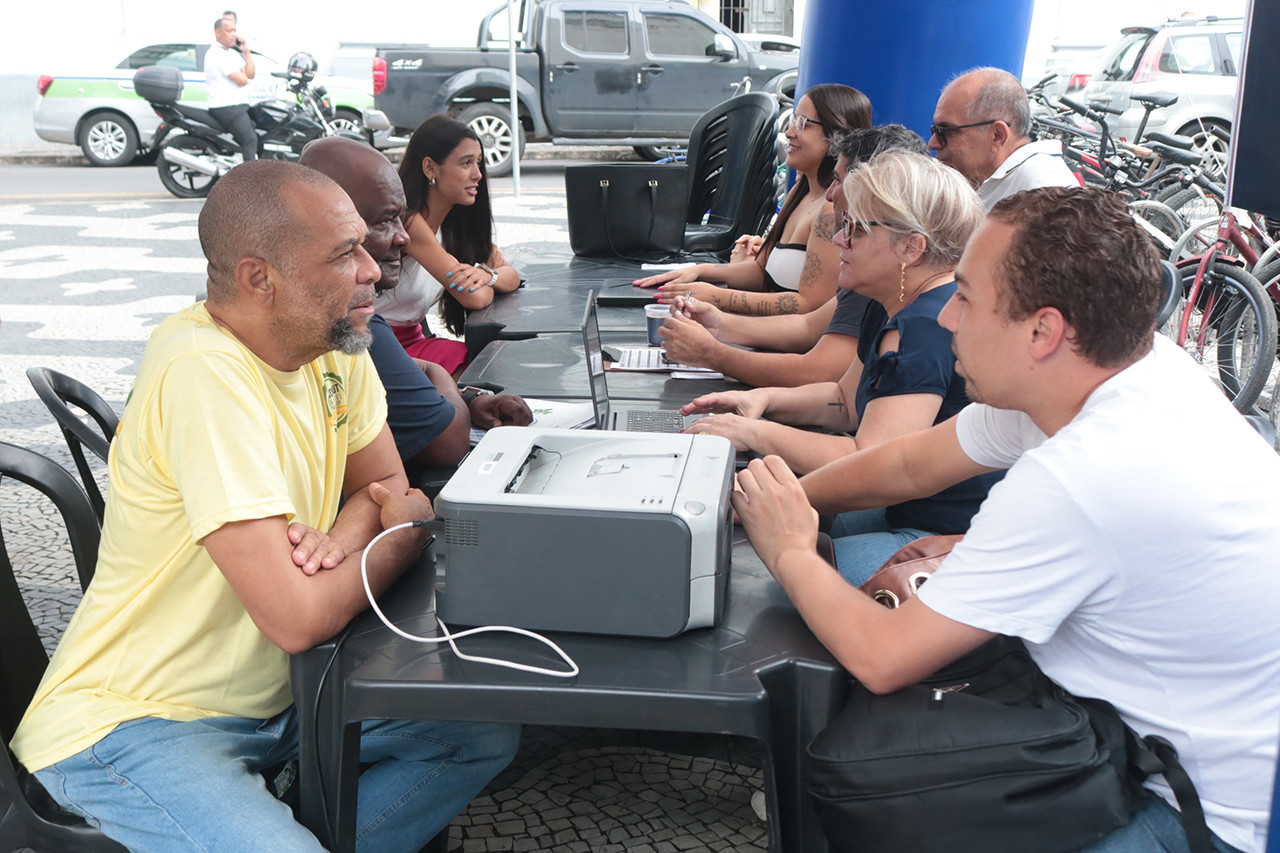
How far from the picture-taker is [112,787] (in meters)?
1.47

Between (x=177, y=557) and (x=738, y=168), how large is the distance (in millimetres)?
4564

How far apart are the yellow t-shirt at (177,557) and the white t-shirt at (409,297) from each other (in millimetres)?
2076

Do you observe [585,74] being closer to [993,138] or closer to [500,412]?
[993,138]

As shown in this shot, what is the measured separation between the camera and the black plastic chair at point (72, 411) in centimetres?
208

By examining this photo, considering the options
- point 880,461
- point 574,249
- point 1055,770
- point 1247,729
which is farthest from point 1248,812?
point 574,249

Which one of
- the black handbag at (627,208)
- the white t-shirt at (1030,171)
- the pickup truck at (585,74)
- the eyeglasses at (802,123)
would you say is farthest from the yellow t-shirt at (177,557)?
the pickup truck at (585,74)

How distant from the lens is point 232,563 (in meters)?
1.46

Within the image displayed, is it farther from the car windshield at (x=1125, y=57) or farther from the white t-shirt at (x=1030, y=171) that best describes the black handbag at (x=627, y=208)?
the car windshield at (x=1125, y=57)

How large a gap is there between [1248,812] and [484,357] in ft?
7.16

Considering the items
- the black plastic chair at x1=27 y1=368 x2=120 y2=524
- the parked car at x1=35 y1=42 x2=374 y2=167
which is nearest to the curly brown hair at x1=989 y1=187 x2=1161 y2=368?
the black plastic chair at x1=27 y1=368 x2=120 y2=524

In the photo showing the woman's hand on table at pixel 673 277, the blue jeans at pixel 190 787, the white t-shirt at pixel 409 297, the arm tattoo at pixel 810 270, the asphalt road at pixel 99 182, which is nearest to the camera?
the blue jeans at pixel 190 787

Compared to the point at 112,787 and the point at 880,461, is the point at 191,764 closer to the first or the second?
the point at 112,787

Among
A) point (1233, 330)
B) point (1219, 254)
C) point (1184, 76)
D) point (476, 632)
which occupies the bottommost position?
point (1233, 330)

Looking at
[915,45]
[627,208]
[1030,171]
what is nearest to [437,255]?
[627,208]
